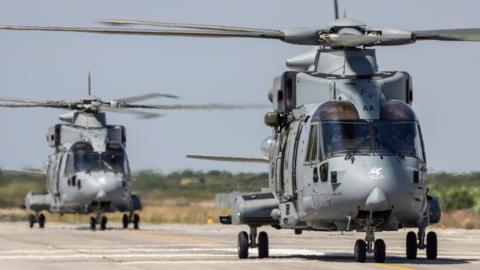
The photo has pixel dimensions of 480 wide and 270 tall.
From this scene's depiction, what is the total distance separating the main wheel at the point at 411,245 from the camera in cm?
2338

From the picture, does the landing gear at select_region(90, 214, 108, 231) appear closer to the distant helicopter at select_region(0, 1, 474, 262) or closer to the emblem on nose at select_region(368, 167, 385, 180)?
the distant helicopter at select_region(0, 1, 474, 262)

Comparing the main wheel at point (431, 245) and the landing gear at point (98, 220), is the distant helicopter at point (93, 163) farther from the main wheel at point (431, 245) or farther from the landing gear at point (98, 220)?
the main wheel at point (431, 245)

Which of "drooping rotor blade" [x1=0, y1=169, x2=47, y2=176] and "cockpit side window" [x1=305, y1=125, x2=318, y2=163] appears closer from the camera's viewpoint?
"cockpit side window" [x1=305, y1=125, x2=318, y2=163]

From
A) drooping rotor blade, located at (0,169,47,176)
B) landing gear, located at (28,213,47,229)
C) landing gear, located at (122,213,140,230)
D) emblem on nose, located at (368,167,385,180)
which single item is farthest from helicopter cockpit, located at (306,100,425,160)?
drooping rotor blade, located at (0,169,47,176)

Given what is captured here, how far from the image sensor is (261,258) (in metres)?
24.3

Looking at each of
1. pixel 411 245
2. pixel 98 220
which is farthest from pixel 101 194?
pixel 411 245

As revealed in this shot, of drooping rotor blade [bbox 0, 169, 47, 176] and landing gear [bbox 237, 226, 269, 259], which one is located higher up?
drooping rotor blade [bbox 0, 169, 47, 176]

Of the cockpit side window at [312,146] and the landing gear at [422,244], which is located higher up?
the cockpit side window at [312,146]

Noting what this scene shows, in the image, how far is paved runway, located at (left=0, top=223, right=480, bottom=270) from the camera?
2153 cm

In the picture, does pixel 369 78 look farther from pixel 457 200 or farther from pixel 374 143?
pixel 457 200

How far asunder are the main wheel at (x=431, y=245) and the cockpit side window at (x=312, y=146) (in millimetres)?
2699

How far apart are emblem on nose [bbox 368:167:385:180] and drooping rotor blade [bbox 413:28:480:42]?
244cm

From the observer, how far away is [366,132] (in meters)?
22.0

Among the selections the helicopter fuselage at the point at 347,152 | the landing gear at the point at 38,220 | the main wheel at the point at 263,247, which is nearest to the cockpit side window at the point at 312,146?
the helicopter fuselage at the point at 347,152
